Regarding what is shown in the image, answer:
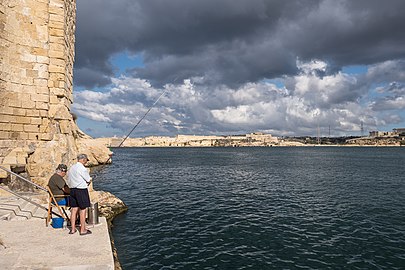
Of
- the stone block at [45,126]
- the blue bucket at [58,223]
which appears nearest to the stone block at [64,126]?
the stone block at [45,126]

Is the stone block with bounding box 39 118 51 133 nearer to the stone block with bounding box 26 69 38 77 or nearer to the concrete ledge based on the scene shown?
the stone block with bounding box 26 69 38 77

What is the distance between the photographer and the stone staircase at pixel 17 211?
9114mm

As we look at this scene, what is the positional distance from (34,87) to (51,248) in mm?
10308

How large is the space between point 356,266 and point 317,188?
20.7 meters

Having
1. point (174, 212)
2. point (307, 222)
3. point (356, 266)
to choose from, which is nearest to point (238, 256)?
point (356, 266)

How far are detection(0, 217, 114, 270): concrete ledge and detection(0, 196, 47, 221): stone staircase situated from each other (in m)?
0.51

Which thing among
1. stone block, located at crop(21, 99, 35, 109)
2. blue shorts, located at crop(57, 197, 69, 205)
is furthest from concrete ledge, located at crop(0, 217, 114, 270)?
stone block, located at crop(21, 99, 35, 109)

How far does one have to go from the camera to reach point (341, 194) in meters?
27.1

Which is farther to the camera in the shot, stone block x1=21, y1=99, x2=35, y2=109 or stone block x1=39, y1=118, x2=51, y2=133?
stone block x1=39, y1=118, x2=51, y2=133

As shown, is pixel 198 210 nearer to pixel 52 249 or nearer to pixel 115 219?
pixel 115 219

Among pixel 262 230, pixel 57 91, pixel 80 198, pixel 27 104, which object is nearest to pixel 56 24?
pixel 57 91

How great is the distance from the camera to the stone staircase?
9.11 meters

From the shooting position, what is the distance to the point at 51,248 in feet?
22.2

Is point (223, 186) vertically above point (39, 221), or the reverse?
point (39, 221)
